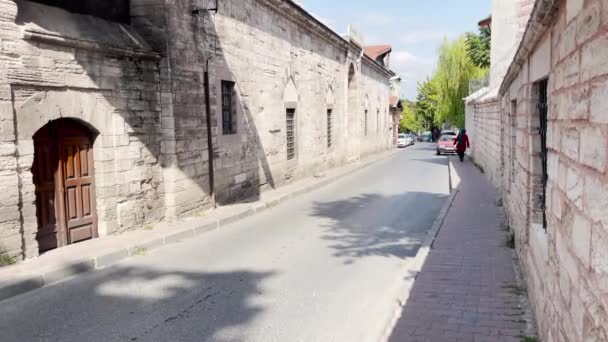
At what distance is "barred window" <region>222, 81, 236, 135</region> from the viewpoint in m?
11.9

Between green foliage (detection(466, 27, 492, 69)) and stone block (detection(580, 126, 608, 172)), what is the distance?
1521 inches

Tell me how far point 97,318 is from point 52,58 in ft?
13.2

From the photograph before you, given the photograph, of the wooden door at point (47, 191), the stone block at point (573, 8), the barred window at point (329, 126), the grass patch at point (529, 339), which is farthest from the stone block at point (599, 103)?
the barred window at point (329, 126)

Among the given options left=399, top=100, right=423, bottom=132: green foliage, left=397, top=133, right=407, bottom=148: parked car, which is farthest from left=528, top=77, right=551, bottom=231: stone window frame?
left=399, top=100, right=423, bottom=132: green foliage

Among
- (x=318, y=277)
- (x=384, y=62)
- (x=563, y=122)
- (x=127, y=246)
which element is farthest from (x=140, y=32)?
(x=384, y=62)

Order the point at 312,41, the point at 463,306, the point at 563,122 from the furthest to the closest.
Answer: the point at 312,41 → the point at 463,306 → the point at 563,122

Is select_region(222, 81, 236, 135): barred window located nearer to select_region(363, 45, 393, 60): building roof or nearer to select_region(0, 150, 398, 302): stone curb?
select_region(0, 150, 398, 302): stone curb

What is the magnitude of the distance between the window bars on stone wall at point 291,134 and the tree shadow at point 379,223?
390cm

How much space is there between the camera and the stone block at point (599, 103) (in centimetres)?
204

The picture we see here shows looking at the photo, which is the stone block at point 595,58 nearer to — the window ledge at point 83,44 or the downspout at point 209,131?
the window ledge at point 83,44

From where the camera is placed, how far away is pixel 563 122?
305cm

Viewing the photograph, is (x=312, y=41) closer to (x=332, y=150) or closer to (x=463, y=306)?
(x=332, y=150)

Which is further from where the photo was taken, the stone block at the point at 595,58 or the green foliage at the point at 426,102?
the green foliage at the point at 426,102

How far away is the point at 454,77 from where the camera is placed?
126 feet
